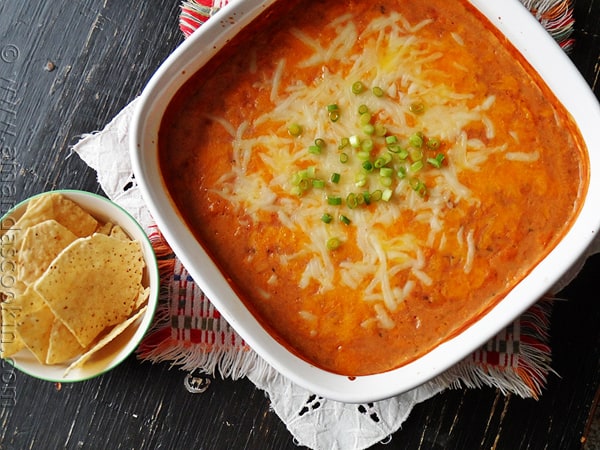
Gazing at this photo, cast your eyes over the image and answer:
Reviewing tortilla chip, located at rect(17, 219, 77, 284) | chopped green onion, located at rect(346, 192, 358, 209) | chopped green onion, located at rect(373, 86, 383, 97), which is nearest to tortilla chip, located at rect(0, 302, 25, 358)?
tortilla chip, located at rect(17, 219, 77, 284)

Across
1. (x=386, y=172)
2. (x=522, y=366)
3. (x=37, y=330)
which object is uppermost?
(x=386, y=172)

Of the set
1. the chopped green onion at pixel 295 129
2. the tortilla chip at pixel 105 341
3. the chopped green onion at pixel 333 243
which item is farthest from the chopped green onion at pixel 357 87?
the tortilla chip at pixel 105 341

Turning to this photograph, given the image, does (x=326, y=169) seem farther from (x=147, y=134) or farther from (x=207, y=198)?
(x=147, y=134)

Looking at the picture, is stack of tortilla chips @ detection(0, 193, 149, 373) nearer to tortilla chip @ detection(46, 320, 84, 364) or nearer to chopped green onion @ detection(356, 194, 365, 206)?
tortilla chip @ detection(46, 320, 84, 364)

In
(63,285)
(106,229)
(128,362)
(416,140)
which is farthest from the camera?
(128,362)

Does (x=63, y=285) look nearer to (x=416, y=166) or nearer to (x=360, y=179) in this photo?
(x=360, y=179)

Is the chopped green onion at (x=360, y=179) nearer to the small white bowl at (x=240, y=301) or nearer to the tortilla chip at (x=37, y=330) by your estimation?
the small white bowl at (x=240, y=301)

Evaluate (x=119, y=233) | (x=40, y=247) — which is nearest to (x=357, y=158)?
(x=119, y=233)
